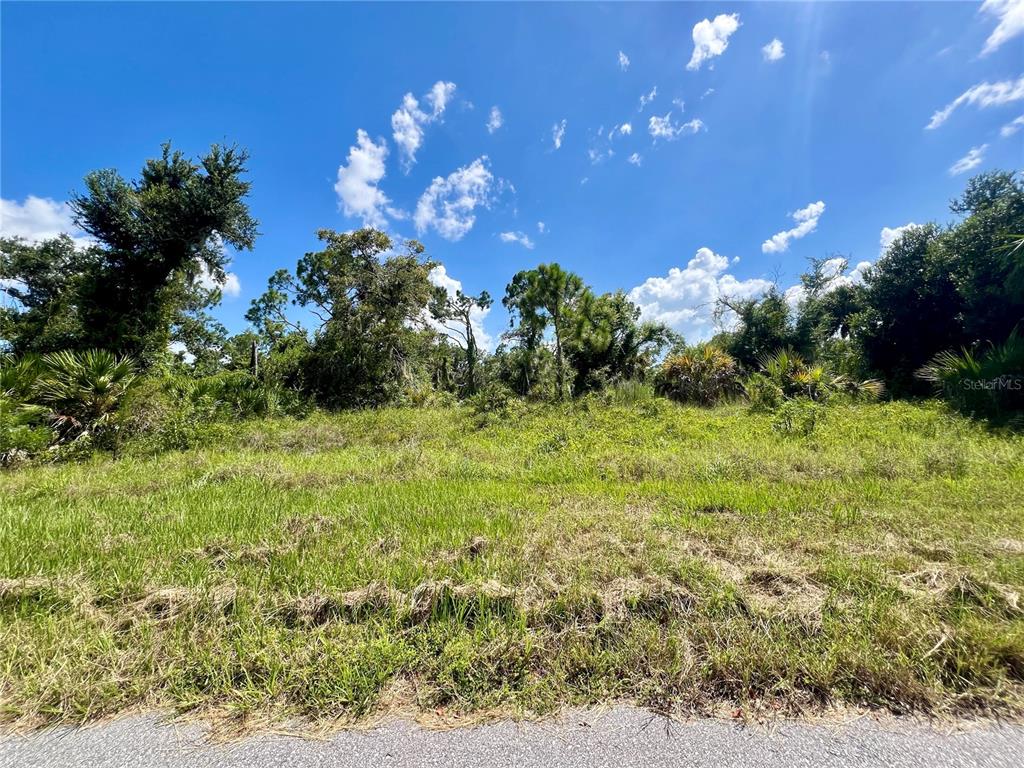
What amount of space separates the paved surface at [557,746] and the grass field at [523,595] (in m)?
0.10

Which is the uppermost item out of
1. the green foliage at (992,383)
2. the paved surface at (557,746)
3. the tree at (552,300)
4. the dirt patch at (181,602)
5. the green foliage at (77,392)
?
the tree at (552,300)

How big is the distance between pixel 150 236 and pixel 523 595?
49.4ft

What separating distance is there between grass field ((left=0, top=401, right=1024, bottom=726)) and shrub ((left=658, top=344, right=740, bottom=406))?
8825 mm

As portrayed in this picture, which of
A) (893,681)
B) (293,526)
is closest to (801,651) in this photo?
(893,681)

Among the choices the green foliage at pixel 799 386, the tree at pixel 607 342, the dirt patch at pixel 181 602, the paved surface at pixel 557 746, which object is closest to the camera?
the paved surface at pixel 557 746

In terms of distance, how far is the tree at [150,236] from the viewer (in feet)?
35.4

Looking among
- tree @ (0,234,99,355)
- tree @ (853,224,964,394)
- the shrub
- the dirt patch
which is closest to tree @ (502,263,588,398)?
the shrub

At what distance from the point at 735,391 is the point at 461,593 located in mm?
14160

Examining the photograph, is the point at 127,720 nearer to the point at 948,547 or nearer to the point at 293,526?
Result: the point at 293,526

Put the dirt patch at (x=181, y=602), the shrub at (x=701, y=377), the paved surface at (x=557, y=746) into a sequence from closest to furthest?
1. the paved surface at (x=557, y=746)
2. the dirt patch at (x=181, y=602)
3. the shrub at (x=701, y=377)

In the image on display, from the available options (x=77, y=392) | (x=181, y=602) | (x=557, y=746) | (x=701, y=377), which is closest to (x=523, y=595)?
(x=557, y=746)

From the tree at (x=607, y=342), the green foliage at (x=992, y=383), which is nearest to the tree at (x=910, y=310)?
the green foliage at (x=992, y=383)

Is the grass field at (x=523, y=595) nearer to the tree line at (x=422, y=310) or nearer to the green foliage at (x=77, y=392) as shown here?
the green foliage at (x=77, y=392)

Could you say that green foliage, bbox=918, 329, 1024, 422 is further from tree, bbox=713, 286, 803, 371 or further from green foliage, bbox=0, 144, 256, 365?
green foliage, bbox=0, 144, 256, 365
